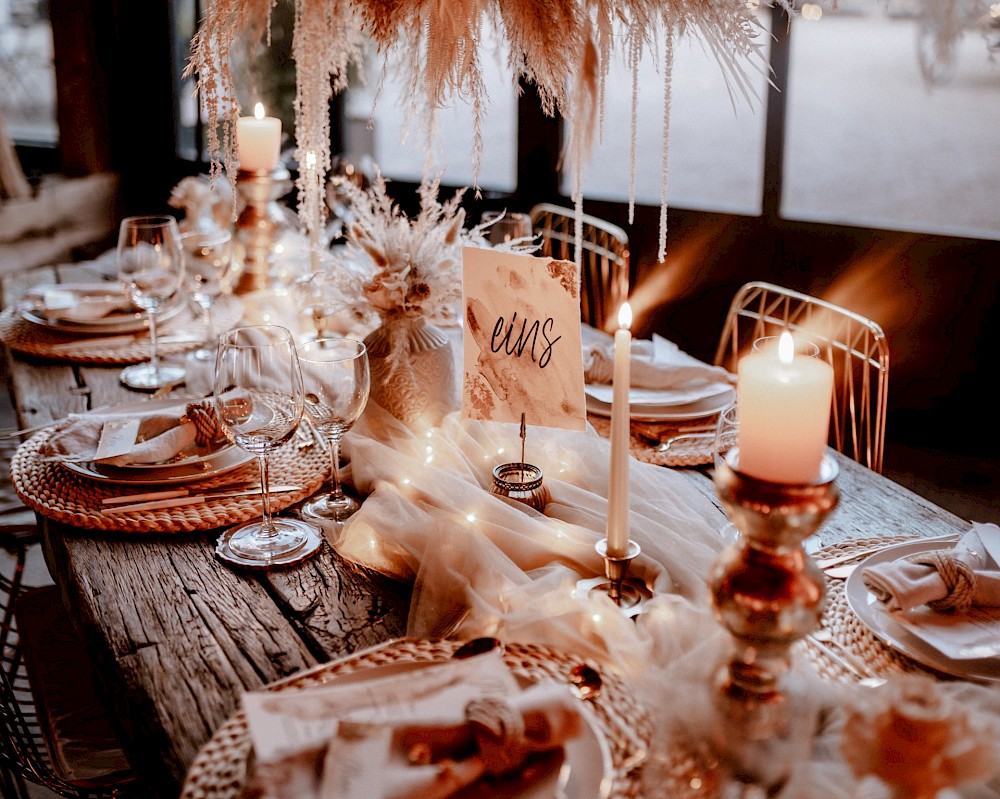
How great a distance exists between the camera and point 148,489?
1.32 m

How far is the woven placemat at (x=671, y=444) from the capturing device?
1444 mm

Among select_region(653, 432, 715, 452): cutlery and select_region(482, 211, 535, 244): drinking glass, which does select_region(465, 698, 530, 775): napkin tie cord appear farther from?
select_region(482, 211, 535, 244): drinking glass

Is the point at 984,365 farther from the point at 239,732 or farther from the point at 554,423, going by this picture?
the point at 239,732

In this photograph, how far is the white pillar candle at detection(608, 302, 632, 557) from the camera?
93 centimetres

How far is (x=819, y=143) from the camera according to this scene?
5727 millimetres

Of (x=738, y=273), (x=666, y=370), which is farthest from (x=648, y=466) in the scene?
(x=738, y=273)

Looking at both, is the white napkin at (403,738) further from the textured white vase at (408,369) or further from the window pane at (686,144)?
the window pane at (686,144)

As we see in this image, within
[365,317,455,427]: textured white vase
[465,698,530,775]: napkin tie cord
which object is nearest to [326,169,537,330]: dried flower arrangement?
[365,317,455,427]: textured white vase

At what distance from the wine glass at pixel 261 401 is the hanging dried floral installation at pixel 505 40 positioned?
24cm

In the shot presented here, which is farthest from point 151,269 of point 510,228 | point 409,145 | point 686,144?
point 686,144

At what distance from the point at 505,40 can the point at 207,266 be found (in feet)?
3.21

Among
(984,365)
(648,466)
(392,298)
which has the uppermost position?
(392,298)

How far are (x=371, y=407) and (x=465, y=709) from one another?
2.54ft

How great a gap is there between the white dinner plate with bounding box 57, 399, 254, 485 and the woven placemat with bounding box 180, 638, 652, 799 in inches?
19.6
